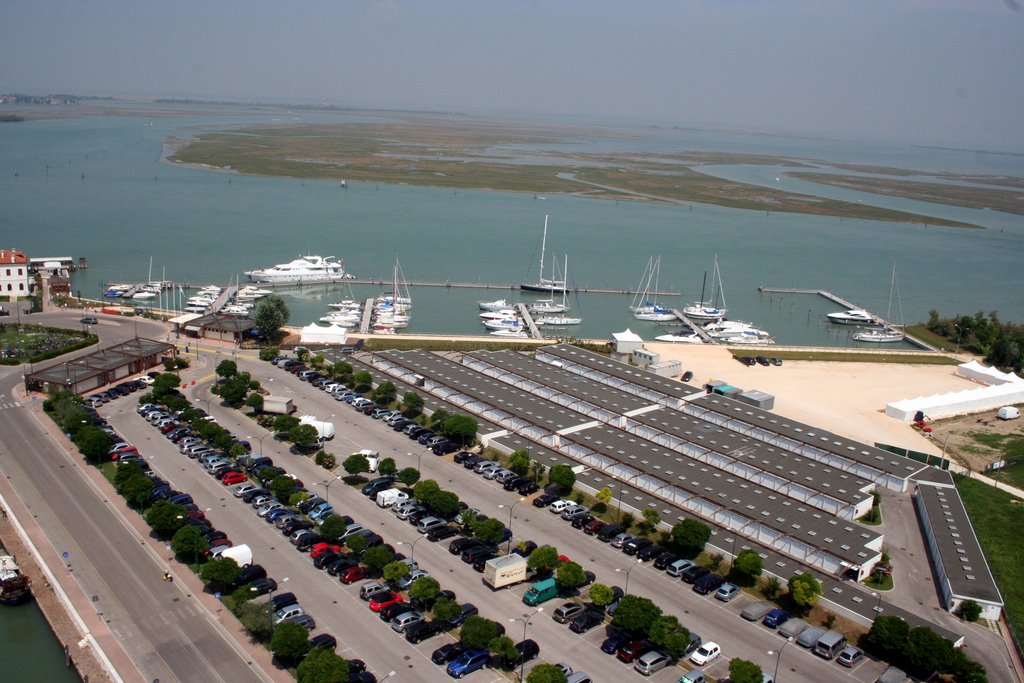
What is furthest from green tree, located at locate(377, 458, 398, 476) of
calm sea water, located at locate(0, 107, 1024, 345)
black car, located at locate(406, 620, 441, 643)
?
calm sea water, located at locate(0, 107, 1024, 345)

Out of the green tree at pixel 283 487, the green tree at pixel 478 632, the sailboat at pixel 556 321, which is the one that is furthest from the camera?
the sailboat at pixel 556 321

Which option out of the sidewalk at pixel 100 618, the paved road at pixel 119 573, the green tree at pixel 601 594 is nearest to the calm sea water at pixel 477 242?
the paved road at pixel 119 573

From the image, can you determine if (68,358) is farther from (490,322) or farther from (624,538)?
(624,538)

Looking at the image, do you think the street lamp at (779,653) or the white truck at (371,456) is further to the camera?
the white truck at (371,456)

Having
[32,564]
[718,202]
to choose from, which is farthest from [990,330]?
[718,202]

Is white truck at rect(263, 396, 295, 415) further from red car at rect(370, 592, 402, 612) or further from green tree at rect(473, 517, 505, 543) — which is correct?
red car at rect(370, 592, 402, 612)

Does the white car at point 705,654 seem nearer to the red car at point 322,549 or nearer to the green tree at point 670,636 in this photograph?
the green tree at point 670,636

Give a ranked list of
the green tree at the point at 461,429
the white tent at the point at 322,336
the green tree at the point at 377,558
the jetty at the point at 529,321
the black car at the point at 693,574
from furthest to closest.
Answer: the jetty at the point at 529,321 → the white tent at the point at 322,336 → the green tree at the point at 461,429 → the black car at the point at 693,574 → the green tree at the point at 377,558
